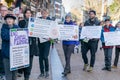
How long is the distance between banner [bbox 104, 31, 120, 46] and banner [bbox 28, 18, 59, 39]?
8.18 ft

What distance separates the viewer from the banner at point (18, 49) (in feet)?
23.8

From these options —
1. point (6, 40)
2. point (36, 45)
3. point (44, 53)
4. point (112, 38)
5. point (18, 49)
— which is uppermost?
point (6, 40)

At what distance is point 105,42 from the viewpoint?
12.3m

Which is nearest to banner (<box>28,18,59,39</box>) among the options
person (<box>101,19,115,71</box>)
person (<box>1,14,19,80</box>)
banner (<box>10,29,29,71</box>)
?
banner (<box>10,29,29,71</box>)

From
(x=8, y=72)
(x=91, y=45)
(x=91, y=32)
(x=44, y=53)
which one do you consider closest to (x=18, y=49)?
(x=8, y=72)

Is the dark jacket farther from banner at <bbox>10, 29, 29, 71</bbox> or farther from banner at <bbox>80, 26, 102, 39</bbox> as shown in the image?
banner at <bbox>80, 26, 102, 39</bbox>

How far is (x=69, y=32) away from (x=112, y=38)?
1.95 metres

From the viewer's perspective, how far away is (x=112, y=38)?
495 inches

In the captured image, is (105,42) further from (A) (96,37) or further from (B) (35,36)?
(B) (35,36)

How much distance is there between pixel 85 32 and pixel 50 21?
2167 mm

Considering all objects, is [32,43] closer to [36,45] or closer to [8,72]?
[36,45]

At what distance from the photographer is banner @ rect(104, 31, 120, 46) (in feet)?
40.6

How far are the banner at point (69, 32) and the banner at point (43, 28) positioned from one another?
0.73 m

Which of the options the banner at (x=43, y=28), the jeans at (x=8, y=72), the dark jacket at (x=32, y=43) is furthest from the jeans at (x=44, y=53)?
the jeans at (x=8, y=72)
